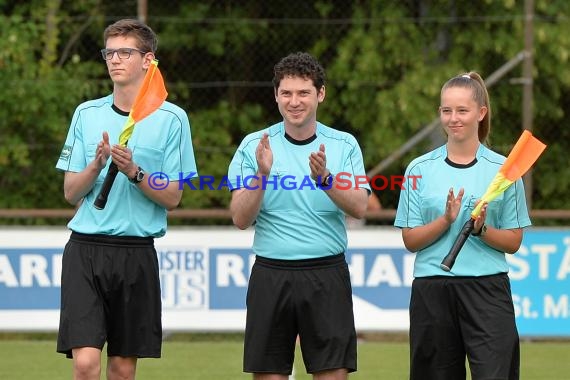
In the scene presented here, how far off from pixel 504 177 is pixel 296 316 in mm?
1119

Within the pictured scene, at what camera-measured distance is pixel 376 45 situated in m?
12.8

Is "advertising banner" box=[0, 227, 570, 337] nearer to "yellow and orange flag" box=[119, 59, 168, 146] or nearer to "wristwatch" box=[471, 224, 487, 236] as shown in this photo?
"yellow and orange flag" box=[119, 59, 168, 146]

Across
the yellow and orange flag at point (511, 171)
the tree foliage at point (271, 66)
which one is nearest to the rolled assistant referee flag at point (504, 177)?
the yellow and orange flag at point (511, 171)

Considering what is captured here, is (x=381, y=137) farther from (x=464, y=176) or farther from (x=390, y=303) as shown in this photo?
(x=464, y=176)

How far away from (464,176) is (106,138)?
5.28ft

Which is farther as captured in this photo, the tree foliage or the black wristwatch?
the tree foliage


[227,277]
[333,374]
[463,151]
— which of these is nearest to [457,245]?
[463,151]

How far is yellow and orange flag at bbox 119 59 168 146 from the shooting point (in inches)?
221

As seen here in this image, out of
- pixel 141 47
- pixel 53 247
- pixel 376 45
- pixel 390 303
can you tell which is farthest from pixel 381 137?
pixel 141 47

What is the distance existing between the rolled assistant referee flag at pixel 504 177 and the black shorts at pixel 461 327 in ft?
0.62

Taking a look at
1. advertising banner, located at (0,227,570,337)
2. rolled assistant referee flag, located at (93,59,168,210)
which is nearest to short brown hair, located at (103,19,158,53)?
rolled assistant referee flag, located at (93,59,168,210)

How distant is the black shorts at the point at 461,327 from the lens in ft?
17.6

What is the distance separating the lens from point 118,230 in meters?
5.73

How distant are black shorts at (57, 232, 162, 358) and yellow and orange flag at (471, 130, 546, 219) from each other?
1.61 meters
